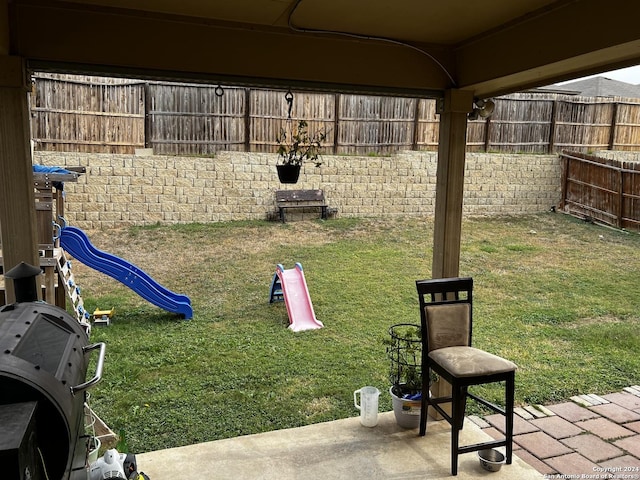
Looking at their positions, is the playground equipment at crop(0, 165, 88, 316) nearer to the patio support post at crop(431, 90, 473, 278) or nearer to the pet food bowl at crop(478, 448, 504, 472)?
the patio support post at crop(431, 90, 473, 278)

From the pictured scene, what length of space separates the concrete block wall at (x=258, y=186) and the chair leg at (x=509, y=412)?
801 centimetres

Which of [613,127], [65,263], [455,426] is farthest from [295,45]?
[613,127]

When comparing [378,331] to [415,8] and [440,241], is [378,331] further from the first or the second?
[415,8]

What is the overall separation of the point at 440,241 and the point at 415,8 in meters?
1.50

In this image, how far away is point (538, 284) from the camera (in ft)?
24.3

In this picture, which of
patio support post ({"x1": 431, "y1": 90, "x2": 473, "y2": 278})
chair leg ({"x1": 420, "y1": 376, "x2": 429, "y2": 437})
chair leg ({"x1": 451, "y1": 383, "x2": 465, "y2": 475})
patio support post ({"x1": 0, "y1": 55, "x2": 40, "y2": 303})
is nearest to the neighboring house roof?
patio support post ({"x1": 431, "y1": 90, "x2": 473, "y2": 278})

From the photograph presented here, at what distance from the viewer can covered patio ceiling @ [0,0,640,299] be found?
2215mm

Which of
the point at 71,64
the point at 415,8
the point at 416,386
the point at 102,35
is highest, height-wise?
the point at 415,8

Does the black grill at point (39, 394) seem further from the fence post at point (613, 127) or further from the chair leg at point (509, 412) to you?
the fence post at point (613, 127)

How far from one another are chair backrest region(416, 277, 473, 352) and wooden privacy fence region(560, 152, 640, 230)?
9345mm

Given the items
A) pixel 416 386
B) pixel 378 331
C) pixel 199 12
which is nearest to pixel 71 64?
pixel 199 12

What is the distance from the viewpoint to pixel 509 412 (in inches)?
113

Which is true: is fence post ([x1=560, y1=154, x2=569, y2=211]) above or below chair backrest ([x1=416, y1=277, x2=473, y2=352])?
above

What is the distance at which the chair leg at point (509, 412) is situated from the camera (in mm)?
2791
